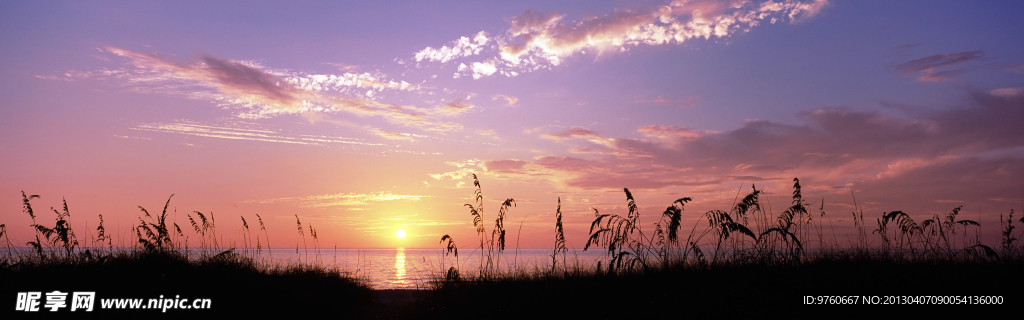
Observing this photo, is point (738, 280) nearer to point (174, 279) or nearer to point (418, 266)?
point (174, 279)

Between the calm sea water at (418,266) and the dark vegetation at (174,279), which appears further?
the calm sea water at (418,266)

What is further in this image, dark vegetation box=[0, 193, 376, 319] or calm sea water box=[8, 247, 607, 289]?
calm sea water box=[8, 247, 607, 289]

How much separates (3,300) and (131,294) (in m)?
1.57

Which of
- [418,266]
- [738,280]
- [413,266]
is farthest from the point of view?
[418,266]

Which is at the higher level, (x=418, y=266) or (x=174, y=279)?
(x=174, y=279)

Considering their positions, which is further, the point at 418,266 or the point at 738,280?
the point at 418,266

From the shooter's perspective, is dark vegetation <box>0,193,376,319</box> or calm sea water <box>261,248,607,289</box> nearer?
dark vegetation <box>0,193,376,319</box>

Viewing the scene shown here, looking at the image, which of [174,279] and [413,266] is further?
[413,266]

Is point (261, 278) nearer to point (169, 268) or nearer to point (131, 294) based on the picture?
point (169, 268)

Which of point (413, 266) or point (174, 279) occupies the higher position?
point (174, 279)

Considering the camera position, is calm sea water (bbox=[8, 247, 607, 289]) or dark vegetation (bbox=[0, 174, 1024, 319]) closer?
dark vegetation (bbox=[0, 174, 1024, 319])

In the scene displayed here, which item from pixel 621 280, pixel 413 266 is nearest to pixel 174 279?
pixel 621 280

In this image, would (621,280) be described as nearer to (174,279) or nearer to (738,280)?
(738,280)

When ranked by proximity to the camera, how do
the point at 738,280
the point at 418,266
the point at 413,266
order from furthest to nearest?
the point at 418,266, the point at 413,266, the point at 738,280
